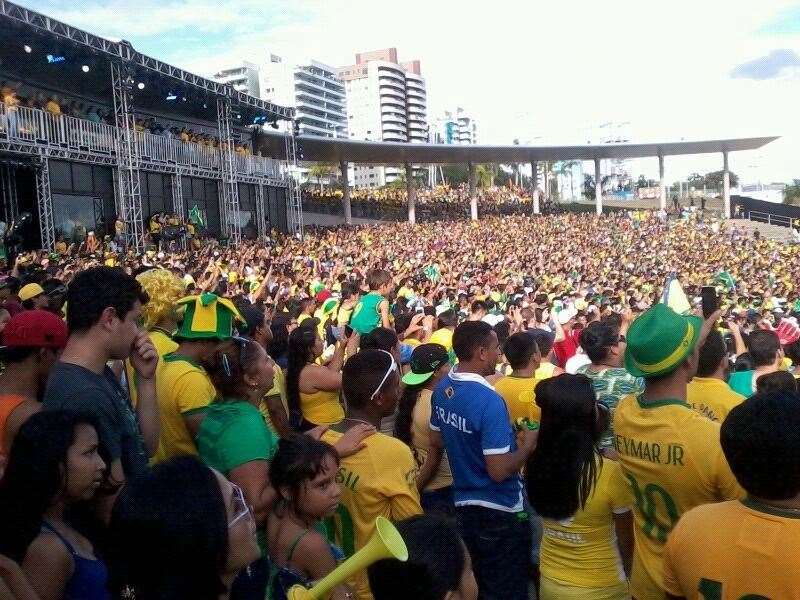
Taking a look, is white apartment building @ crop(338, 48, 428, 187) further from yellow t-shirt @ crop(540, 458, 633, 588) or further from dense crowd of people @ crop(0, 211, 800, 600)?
yellow t-shirt @ crop(540, 458, 633, 588)

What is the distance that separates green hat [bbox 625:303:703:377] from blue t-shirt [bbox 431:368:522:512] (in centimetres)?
73

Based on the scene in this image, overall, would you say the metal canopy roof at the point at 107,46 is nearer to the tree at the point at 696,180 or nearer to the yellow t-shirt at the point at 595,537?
the yellow t-shirt at the point at 595,537

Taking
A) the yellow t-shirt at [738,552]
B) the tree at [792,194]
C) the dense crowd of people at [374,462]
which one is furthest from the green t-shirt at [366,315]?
the tree at [792,194]

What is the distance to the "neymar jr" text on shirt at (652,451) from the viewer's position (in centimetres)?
244

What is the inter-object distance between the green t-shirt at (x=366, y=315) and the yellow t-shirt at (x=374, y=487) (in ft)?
13.1

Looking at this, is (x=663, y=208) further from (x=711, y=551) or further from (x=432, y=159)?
(x=711, y=551)

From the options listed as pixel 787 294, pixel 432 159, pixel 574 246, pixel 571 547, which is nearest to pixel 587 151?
pixel 432 159

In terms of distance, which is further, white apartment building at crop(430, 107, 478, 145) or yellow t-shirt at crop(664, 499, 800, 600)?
white apartment building at crop(430, 107, 478, 145)

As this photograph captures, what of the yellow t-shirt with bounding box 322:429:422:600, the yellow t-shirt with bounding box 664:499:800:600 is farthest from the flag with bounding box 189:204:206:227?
the yellow t-shirt with bounding box 664:499:800:600

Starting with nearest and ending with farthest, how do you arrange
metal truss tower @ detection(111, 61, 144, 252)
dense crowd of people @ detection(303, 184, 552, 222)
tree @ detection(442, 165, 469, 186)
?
metal truss tower @ detection(111, 61, 144, 252) < dense crowd of people @ detection(303, 184, 552, 222) < tree @ detection(442, 165, 469, 186)

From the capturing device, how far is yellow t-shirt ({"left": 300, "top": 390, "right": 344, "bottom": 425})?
14.3 ft

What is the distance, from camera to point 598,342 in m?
4.50

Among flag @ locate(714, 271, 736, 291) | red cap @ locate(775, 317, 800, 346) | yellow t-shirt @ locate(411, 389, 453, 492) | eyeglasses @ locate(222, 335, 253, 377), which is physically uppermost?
eyeglasses @ locate(222, 335, 253, 377)

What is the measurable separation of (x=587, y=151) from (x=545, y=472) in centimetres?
4571
